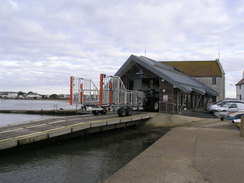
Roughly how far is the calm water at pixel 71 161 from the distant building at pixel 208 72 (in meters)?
31.2

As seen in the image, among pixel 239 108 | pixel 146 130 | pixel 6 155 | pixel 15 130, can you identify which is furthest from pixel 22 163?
pixel 239 108

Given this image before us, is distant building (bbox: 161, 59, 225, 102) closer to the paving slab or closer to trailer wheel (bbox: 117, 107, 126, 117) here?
trailer wheel (bbox: 117, 107, 126, 117)

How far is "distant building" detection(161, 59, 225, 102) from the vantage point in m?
41.5

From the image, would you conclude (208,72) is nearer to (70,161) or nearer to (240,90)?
(240,90)

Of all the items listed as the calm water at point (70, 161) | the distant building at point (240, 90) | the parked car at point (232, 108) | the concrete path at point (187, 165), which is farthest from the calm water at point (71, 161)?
the distant building at point (240, 90)

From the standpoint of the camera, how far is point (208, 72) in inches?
1672

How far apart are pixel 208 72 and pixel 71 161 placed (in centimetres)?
3775

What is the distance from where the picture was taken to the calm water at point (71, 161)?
7.59 metres

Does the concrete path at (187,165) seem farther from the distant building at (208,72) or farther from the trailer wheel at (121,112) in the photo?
the distant building at (208,72)

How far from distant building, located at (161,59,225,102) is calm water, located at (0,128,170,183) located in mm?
31218

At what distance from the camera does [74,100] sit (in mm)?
15883

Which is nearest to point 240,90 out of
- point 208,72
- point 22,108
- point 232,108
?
point 208,72

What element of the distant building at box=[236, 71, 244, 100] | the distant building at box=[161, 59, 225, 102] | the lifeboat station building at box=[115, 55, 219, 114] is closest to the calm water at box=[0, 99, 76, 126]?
the lifeboat station building at box=[115, 55, 219, 114]

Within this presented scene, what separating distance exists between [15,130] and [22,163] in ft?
7.71
